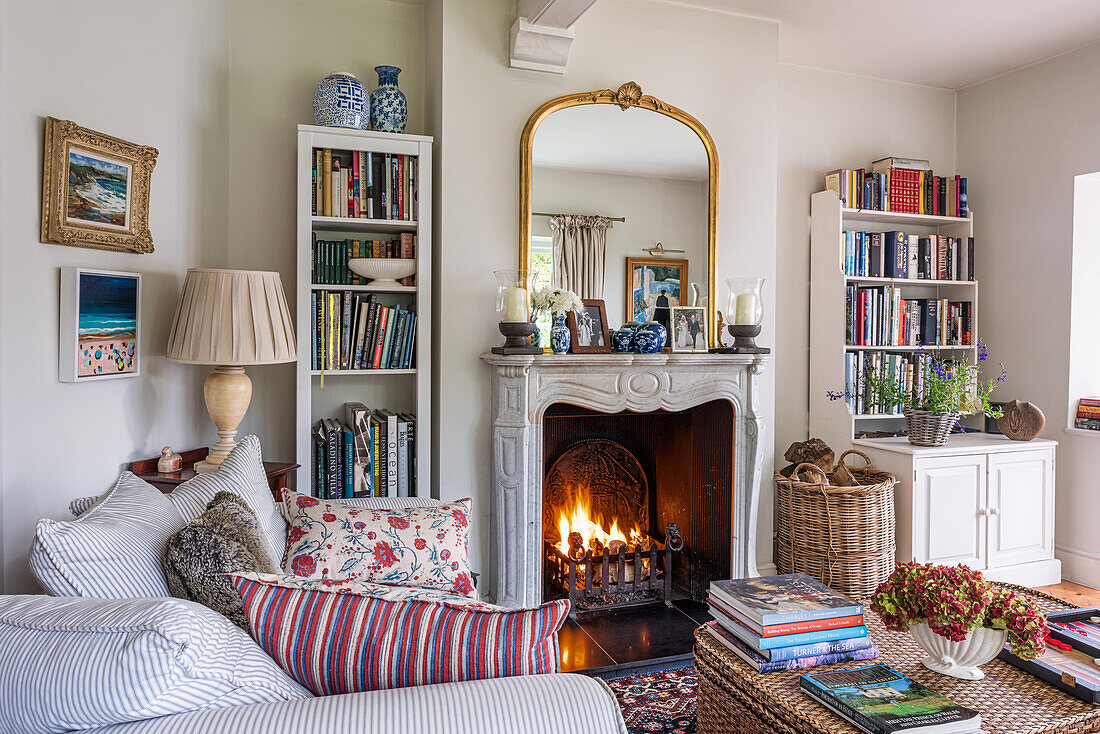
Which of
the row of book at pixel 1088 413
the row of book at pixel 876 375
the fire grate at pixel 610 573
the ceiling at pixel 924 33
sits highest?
the ceiling at pixel 924 33

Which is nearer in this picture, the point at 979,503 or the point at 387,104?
the point at 387,104

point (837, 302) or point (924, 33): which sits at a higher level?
point (924, 33)

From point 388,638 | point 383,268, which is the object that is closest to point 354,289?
point 383,268

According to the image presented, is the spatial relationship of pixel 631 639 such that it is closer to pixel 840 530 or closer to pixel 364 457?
pixel 840 530

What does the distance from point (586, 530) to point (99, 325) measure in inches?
87.5

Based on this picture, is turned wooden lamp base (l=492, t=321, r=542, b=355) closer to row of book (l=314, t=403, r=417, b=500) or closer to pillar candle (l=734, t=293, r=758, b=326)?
row of book (l=314, t=403, r=417, b=500)

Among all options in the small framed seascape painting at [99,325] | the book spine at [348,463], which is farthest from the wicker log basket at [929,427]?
the small framed seascape painting at [99,325]

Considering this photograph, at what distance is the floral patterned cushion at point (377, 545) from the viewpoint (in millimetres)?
1843

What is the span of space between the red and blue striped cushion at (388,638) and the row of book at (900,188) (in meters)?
3.44

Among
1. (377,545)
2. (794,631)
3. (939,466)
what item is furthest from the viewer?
(939,466)

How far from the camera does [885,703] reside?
60.0 inches

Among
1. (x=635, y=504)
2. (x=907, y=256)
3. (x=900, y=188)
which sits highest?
(x=900, y=188)

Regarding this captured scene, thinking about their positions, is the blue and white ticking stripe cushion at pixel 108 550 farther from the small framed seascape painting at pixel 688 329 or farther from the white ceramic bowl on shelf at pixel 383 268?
the small framed seascape painting at pixel 688 329

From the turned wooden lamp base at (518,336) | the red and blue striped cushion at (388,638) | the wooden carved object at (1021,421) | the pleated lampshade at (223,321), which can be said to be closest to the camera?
the red and blue striped cushion at (388,638)
